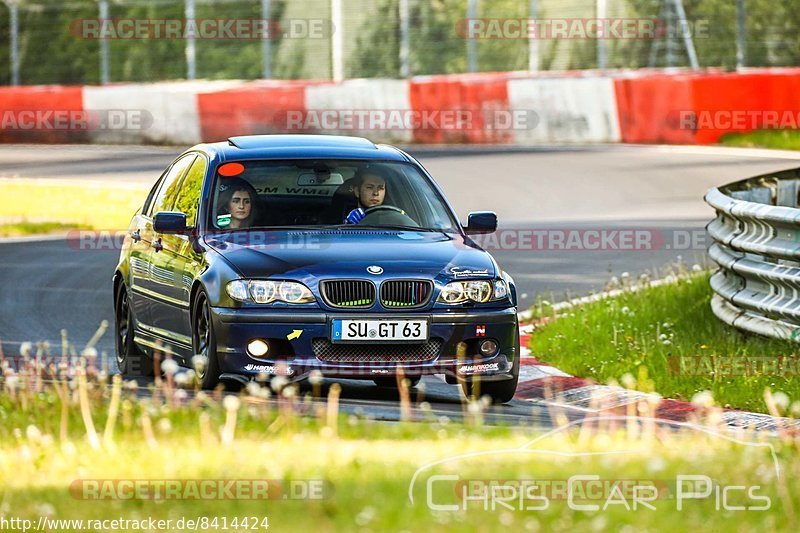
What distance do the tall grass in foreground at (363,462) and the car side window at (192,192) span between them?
9.67 feet

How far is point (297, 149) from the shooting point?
36.5ft

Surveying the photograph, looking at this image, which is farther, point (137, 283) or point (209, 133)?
point (209, 133)

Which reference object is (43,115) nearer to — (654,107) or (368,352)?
(654,107)

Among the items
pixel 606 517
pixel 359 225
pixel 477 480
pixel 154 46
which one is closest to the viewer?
pixel 606 517

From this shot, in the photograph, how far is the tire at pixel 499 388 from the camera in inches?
394

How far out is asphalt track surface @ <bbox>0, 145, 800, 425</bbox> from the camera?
13.4 meters

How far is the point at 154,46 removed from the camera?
35.9 meters

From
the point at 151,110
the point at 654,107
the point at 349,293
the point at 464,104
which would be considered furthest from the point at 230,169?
the point at 151,110

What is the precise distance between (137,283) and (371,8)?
22.5 metres

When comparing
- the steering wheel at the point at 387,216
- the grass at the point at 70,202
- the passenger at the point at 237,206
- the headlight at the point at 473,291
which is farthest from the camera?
the grass at the point at 70,202

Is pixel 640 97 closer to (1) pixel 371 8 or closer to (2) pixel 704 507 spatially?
(1) pixel 371 8

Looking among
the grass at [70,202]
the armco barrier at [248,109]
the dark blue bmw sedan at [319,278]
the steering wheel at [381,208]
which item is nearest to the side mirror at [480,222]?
the dark blue bmw sedan at [319,278]

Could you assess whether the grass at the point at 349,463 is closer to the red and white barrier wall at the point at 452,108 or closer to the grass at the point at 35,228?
the grass at the point at 35,228

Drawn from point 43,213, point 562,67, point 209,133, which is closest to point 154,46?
point 209,133
